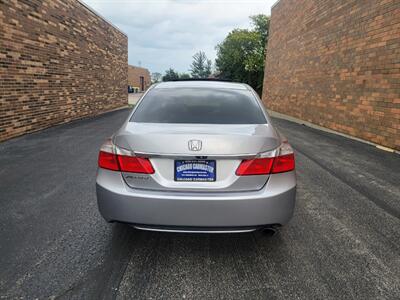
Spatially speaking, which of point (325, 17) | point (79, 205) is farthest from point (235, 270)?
point (325, 17)

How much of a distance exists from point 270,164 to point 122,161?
117 centimetres

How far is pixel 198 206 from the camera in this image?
2135 mm

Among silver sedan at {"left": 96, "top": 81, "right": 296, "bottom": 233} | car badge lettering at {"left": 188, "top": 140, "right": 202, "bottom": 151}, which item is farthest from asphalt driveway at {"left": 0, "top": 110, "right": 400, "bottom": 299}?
car badge lettering at {"left": 188, "top": 140, "right": 202, "bottom": 151}

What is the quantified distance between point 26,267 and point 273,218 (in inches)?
81.1

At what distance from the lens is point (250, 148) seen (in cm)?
217

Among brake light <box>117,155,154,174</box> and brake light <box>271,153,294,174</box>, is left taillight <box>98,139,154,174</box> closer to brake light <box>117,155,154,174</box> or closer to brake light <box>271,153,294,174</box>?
brake light <box>117,155,154,174</box>

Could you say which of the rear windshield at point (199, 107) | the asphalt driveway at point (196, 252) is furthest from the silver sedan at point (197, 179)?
the asphalt driveway at point (196, 252)

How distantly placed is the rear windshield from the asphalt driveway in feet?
3.87

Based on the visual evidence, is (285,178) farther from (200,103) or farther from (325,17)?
(325,17)

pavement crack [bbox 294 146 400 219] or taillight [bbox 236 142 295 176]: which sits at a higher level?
taillight [bbox 236 142 295 176]

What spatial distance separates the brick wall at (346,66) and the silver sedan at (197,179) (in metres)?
6.13

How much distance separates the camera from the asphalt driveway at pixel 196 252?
6.97 feet

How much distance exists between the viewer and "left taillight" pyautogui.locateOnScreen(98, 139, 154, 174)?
2182mm

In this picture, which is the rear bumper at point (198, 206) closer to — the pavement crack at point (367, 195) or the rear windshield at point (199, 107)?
the rear windshield at point (199, 107)
